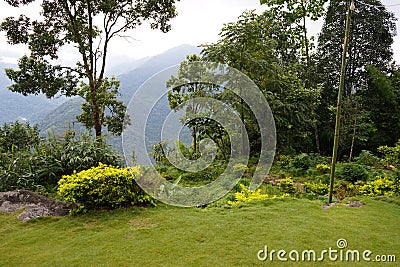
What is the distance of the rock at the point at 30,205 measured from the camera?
4.62m

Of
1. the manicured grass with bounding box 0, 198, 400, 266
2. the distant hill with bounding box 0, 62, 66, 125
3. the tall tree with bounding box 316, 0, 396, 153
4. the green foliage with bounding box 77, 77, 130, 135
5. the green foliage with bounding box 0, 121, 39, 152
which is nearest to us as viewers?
the manicured grass with bounding box 0, 198, 400, 266

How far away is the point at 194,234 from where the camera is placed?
3.60 m

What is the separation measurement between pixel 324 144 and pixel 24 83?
11.8 m

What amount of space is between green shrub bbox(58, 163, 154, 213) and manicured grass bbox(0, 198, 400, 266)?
187 millimetres

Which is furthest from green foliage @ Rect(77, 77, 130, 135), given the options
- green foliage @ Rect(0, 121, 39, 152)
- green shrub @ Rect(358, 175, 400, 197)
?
green shrub @ Rect(358, 175, 400, 197)

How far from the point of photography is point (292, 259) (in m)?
2.98

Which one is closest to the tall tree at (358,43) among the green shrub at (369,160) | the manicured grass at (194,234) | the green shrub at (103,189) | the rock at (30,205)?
the green shrub at (369,160)

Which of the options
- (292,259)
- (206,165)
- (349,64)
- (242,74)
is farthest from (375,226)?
(349,64)

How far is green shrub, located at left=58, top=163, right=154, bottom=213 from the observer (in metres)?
4.39

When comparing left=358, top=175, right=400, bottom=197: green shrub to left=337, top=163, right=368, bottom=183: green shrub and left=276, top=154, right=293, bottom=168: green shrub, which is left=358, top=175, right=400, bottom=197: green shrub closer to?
left=337, top=163, right=368, bottom=183: green shrub

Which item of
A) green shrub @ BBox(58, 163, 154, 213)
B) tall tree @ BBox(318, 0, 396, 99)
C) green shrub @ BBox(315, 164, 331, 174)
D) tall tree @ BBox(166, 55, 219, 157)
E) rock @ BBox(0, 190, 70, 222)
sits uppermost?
tall tree @ BBox(318, 0, 396, 99)

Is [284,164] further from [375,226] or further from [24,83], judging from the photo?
[24,83]

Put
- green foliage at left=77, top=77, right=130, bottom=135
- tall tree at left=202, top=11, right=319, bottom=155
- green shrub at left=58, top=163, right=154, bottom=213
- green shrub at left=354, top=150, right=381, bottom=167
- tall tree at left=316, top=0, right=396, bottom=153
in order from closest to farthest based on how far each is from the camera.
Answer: green shrub at left=58, top=163, right=154, bottom=213 < tall tree at left=202, top=11, right=319, bottom=155 < green shrub at left=354, top=150, right=381, bottom=167 < green foliage at left=77, top=77, right=130, bottom=135 < tall tree at left=316, top=0, right=396, bottom=153

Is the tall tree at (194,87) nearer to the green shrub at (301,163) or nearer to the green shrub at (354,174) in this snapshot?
the green shrub at (301,163)
